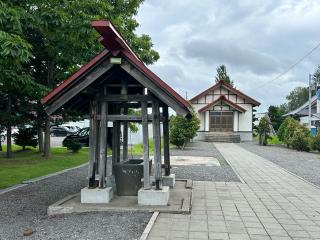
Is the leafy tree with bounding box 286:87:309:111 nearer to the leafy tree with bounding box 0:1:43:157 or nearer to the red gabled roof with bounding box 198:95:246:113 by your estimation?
the red gabled roof with bounding box 198:95:246:113

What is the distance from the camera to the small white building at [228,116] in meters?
37.6

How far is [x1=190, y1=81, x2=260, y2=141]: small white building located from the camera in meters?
37.6

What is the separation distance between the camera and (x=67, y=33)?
1145 cm

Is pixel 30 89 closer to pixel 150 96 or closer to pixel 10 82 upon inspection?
pixel 10 82

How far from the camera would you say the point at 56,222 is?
6.97 meters

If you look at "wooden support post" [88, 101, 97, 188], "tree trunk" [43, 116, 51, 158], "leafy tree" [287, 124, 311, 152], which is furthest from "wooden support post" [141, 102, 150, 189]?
"leafy tree" [287, 124, 311, 152]

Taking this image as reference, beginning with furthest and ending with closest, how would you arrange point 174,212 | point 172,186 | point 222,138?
point 222,138 < point 172,186 < point 174,212

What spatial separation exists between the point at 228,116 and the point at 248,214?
30.7 metres

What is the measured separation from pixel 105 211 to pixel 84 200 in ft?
2.26

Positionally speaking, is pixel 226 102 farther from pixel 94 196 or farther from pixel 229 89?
pixel 94 196

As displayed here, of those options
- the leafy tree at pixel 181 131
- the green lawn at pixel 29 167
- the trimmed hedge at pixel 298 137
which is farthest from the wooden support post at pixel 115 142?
the trimmed hedge at pixel 298 137

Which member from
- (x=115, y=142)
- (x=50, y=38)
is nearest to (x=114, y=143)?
(x=115, y=142)

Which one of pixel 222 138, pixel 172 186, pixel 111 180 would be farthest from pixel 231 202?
pixel 222 138

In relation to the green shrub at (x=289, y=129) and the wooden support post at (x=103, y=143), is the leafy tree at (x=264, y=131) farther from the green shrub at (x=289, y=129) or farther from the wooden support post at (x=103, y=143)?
the wooden support post at (x=103, y=143)
